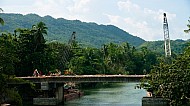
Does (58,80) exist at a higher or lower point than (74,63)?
lower

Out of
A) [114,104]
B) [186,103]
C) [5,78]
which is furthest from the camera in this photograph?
[114,104]

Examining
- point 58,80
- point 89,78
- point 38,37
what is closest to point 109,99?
point 89,78

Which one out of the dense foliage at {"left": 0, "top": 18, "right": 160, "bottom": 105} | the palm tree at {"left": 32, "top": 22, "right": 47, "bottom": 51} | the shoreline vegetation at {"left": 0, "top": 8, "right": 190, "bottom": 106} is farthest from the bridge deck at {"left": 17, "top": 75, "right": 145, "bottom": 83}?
the palm tree at {"left": 32, "top": 22, "right": 47, "bottom": 51}

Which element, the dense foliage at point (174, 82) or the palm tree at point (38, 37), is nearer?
the dense foliage at point (174, 82)

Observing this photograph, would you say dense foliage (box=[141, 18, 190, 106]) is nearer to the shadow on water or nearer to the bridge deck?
the bridge deck

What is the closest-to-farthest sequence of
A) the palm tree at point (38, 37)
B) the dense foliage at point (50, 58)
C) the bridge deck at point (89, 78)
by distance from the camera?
the dense foliage at point (50, 58), the bridge deck at point (89, 78), the palm tree at point (38, 37)

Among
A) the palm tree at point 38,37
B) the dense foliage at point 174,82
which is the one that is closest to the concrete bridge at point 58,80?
the dense foliage at point 174,82

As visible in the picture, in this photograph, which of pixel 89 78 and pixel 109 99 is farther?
pixel 109 99

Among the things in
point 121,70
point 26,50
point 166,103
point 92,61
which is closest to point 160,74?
point 166,103

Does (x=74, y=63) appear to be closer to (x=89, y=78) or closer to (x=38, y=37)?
(x=38, y=37)

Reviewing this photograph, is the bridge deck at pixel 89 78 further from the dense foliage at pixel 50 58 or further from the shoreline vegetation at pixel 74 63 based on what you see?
the dense foliage at pixel 50 58

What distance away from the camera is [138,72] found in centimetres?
15450

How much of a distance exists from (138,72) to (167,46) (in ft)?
90.8

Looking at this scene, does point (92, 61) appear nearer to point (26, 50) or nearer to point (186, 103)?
point (26, 50)
